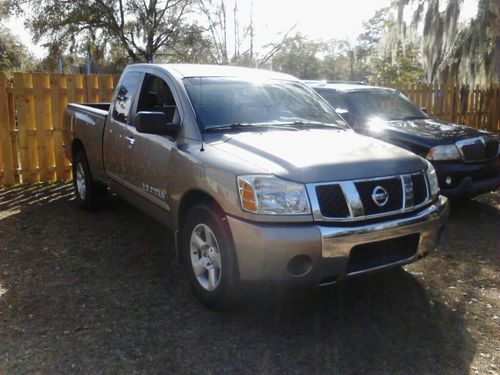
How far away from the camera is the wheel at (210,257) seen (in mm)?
3164

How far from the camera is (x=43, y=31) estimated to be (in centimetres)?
2077

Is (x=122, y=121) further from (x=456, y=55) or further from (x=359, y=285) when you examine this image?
(x=456, y=55)

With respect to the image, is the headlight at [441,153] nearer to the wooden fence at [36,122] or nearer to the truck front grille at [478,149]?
the truck front grille at [478,149]

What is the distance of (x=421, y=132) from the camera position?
6180 millimetres

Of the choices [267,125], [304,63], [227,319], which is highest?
[304,63]

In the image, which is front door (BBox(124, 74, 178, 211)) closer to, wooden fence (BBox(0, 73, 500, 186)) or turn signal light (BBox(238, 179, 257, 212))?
turn signal light (BBox(238, 179, 257, 212))

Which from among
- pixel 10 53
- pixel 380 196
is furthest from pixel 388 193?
pixel 10 53

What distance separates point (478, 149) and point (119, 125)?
4270 millimetres

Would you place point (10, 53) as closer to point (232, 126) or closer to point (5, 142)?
point (5, 142)

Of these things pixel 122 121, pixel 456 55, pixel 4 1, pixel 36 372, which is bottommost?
pixel 36 372

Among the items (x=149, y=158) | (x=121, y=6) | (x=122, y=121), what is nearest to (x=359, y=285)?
(x=149, y=158)

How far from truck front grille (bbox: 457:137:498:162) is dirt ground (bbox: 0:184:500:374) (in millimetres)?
1271

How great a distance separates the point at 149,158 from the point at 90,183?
2.04 meters

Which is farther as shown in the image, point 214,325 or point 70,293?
point 70,293
